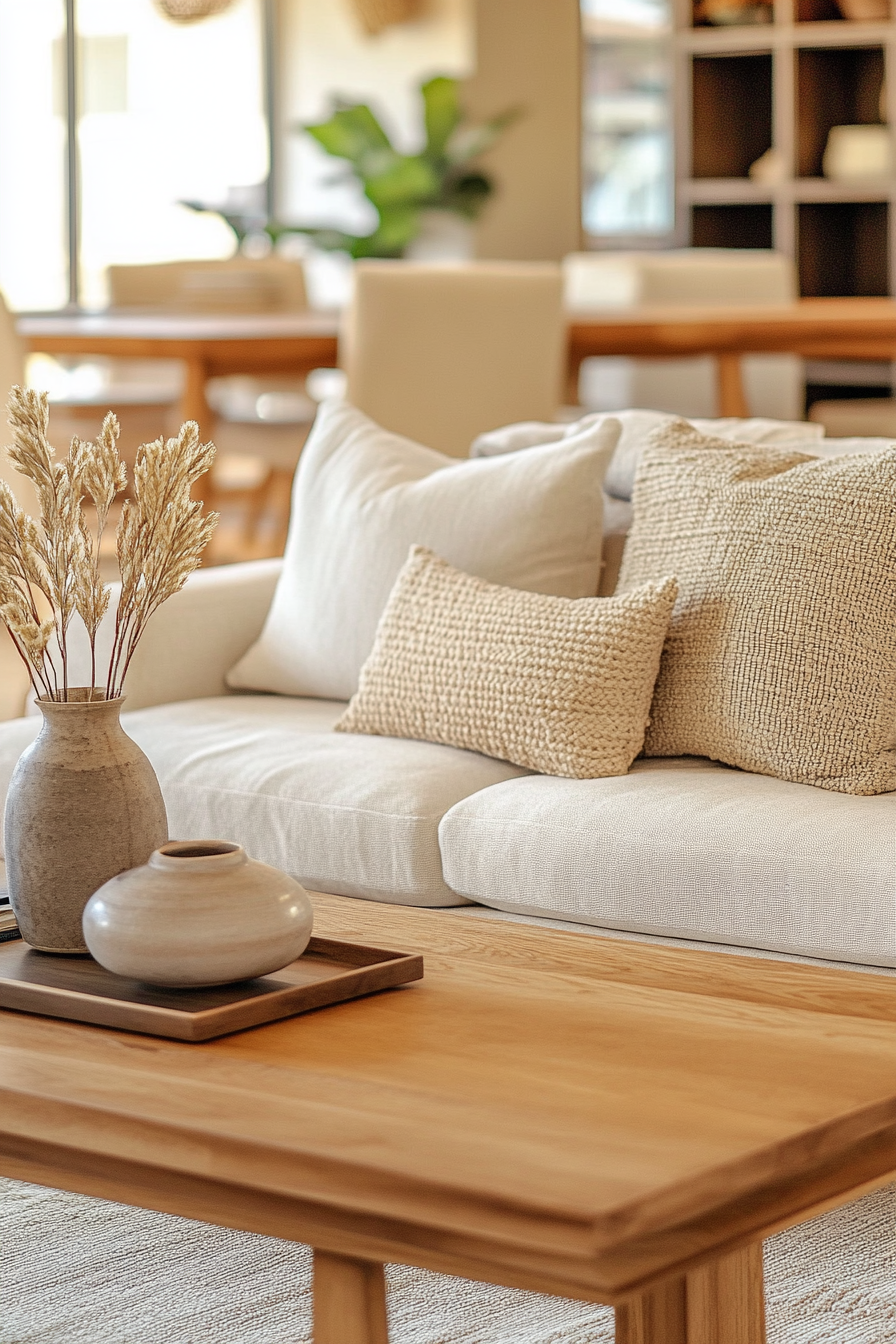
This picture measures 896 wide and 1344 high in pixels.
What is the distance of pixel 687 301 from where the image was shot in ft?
18.1

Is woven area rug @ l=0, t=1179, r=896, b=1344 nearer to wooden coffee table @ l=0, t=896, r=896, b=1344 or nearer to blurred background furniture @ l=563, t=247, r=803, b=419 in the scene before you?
wooden coffee table @ l=0, t=896, r=896, b=1344

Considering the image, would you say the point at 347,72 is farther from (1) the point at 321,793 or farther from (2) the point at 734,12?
(1) the point at 321,793

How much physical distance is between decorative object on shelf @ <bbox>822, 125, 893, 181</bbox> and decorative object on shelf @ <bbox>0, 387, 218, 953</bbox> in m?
5.78

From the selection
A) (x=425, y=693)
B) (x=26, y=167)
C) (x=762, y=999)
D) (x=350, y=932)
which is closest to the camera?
(x=762, y=999)

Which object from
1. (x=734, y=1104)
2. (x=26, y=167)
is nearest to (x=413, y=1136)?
(x=734, y=1104)

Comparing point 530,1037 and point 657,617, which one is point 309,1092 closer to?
point 530,1037

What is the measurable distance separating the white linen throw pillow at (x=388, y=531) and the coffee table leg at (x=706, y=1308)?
1319mm

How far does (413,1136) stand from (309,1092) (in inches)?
4.5

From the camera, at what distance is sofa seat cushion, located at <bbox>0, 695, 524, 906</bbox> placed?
2283mm

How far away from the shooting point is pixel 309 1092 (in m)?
1.27

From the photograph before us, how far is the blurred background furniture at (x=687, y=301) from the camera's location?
556 centimetres

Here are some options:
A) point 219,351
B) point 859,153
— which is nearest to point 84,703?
point 219,351

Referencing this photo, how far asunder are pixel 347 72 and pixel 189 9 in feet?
4.09

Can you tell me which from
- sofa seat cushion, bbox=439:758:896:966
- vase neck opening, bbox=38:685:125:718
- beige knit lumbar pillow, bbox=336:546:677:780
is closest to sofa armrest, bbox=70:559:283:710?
beige knit lumbar pillow, bbox=336:546:677:780
